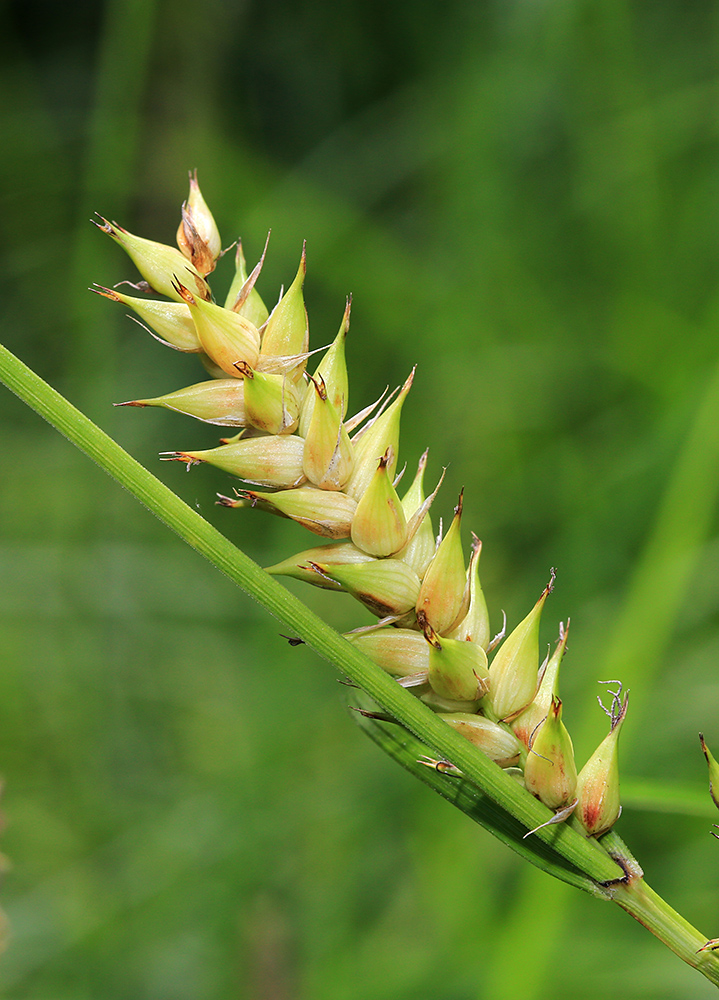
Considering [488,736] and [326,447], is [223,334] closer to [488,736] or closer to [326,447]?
[326,447]

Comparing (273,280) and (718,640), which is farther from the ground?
(273,280)

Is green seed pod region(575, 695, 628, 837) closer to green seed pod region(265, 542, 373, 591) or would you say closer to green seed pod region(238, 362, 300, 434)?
green seed pod region(265, 542, 373, 591)

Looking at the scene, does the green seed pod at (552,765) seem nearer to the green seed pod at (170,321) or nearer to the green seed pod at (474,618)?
the green seed pod at (474,618)

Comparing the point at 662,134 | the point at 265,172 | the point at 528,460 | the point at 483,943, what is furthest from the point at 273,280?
the point at 483,943

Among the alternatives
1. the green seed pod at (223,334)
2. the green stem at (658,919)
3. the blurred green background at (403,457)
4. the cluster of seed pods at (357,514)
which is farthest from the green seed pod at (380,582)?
the blurred green background at (403,457)

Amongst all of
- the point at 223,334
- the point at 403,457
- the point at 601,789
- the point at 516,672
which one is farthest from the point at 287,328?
the point at 403,457

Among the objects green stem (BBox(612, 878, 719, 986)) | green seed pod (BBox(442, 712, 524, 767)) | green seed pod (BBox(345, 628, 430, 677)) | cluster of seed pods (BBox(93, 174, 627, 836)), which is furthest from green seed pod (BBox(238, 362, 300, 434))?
green stem (BBox(612, 878, 719, 986))

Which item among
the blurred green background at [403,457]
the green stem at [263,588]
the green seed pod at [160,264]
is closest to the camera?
the green stem at [263,588]

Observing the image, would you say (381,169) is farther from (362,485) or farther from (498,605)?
(362,485)
